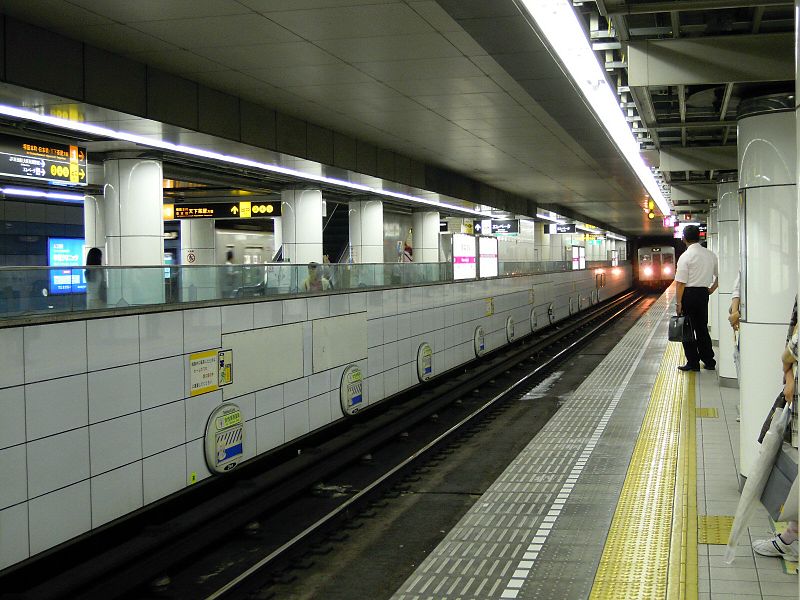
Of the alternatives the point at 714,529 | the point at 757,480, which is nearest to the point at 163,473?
the point at 714,529

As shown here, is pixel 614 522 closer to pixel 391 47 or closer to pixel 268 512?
pixel 268 512

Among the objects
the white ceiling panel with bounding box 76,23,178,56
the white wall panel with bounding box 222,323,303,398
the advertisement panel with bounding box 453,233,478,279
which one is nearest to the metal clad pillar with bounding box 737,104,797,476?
the white wall panel with bounding box 222,323,303,398

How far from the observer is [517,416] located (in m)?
11.1

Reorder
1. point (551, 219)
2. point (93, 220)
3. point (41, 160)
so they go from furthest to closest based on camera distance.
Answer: point (551, 219)
point (93, 220)
point (41, 160)

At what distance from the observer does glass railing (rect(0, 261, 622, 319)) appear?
486 centimetres

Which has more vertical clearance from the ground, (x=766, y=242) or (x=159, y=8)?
(x=159, y=8)

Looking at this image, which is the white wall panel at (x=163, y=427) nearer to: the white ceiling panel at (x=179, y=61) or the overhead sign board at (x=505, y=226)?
the white ceiling panel at (x=179, y=61)

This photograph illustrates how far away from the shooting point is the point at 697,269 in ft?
37.4

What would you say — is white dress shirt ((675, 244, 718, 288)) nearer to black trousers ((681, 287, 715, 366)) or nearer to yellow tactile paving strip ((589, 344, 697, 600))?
black trousers ((681, 287, 715, 366))

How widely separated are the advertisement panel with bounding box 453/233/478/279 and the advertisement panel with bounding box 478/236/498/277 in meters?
0.41

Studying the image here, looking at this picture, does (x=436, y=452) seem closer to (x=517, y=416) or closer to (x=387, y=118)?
(x=517, y=416)

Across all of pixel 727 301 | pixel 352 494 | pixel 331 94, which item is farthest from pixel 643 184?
pixel 352 494

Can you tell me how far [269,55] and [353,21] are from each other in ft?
4.53

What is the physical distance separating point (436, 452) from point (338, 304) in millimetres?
1817
